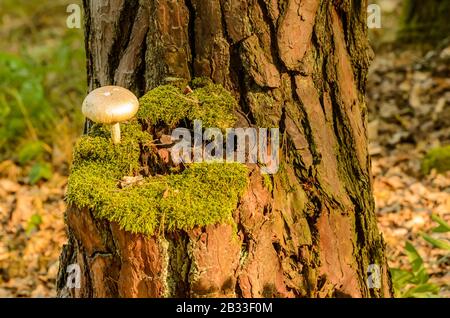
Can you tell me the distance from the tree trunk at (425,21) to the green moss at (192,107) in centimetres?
465

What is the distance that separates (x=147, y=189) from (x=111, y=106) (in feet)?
1.20

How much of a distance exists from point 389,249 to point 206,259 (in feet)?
7.50

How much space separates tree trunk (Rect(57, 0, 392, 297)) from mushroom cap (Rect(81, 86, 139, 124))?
0.30 meters

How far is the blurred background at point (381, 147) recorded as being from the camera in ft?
14.1

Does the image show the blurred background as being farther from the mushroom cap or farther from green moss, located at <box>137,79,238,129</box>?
the mushroom cap

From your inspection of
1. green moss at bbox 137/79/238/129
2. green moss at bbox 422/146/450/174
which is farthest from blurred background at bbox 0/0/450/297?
green moss at bbox 137/79/238/129

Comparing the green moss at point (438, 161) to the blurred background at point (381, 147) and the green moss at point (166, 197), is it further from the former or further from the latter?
the green moss at point (166, 197)

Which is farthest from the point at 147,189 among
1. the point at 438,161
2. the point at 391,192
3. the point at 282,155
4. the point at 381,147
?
the point at 381,147

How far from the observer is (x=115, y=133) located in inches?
101

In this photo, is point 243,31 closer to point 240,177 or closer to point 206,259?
point 240,177

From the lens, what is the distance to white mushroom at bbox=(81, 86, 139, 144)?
8.12 ft

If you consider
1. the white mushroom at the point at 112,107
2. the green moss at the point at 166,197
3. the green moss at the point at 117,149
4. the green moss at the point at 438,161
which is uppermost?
the green moss at the point at 438,161

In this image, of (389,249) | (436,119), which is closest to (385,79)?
(436,119)

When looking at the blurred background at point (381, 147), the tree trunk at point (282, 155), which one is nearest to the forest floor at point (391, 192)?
the blurred background at point (381, 147)
